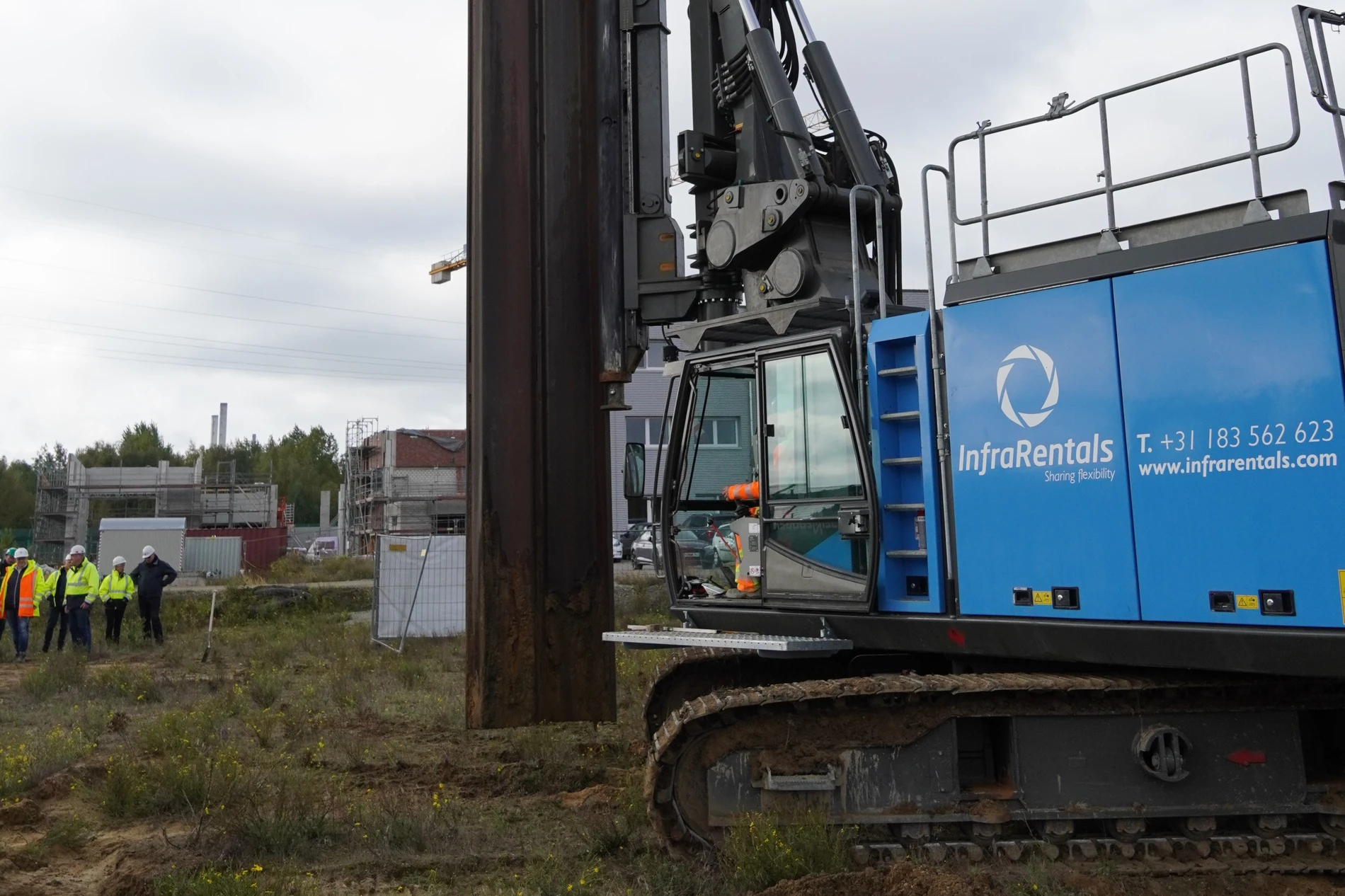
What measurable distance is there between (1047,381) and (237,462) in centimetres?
10978

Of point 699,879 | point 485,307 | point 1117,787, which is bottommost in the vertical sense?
point 699,879

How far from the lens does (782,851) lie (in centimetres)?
511

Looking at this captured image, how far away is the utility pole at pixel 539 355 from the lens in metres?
7.01

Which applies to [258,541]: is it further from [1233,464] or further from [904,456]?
[1233,464]

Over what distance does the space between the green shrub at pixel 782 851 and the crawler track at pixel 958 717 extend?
10.0 inches

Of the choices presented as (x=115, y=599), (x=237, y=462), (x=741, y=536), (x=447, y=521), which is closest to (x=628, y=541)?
(x=115, y=599)

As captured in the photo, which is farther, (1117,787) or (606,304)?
(606,304)

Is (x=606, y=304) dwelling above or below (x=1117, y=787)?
above

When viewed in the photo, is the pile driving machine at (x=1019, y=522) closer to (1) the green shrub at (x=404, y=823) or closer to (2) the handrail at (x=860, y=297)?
(2) the handrail at (x=860, y=297)

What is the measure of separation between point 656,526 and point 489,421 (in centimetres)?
132

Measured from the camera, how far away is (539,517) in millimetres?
7164

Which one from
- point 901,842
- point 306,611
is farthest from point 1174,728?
point 306,611

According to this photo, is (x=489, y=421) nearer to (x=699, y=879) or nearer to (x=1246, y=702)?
(x=699, y=879)

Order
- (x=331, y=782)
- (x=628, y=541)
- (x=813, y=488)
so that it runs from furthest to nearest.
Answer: (x=628, y=541) < (x=331, y=782) < (x=813, y=488)
